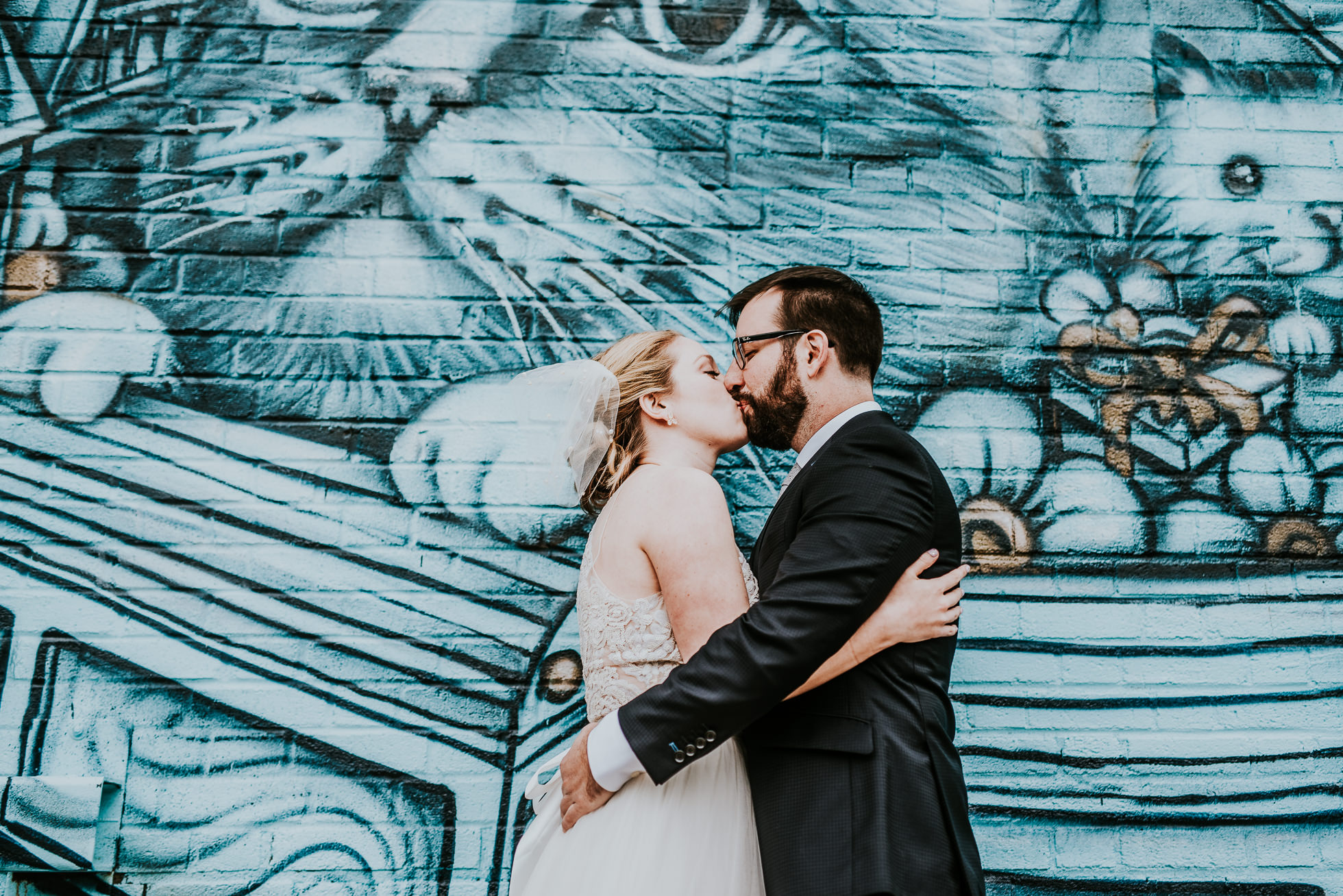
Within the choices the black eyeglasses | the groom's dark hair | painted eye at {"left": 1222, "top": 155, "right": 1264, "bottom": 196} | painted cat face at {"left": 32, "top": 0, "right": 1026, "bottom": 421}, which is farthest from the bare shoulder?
painted eye at {"left": 1222, "top": 155, "right": 1264, "bottom": 196}

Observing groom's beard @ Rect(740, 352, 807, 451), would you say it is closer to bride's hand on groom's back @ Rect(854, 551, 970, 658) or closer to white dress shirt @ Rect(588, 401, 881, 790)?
bride's hand on groom's back @ Rect(854, 551, 970, 658)

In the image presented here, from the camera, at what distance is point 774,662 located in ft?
5.10

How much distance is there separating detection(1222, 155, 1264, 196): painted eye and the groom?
1.81m

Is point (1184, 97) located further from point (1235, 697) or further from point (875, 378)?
point (1235, 697)

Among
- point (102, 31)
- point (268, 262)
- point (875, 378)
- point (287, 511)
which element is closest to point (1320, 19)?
point (875, 378)

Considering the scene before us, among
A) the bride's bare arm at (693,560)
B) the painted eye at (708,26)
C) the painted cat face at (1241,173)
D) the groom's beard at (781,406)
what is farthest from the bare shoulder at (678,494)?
the painted cat face at (1241,173)

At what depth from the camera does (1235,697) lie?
255 centimetres

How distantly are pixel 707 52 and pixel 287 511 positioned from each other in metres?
1.94

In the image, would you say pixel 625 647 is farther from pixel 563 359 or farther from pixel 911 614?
pixel 563 359

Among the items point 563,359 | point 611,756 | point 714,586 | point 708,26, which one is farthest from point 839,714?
point 708,26

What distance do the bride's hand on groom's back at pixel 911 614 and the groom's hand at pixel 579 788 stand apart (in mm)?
582

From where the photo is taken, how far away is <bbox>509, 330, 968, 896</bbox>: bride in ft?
5.51

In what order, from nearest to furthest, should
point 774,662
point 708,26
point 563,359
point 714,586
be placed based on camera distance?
point 774,662 → point 714,586 → point 563,359 → point 708,26

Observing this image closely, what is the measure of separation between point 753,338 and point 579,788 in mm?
1071
